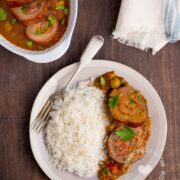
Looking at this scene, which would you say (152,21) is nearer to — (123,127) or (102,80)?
(102,80)

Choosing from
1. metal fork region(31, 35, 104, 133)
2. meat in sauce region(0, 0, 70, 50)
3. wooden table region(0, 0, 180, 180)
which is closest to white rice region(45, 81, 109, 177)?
metal fork region(31, 35, 104, 133)

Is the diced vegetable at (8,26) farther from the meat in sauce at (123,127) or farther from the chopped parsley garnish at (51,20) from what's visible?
the meat in sauce at (123,127)

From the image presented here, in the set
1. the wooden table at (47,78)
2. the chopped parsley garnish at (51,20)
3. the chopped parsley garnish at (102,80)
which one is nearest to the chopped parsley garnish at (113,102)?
the chopped parsley garnish at (102,80)

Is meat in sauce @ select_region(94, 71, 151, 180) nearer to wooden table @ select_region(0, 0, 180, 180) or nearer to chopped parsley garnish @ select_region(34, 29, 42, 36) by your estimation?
wooden table @ select_region(0, 0, 180, 180)

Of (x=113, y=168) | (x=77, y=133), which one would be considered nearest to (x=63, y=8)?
(x=77, y=133)

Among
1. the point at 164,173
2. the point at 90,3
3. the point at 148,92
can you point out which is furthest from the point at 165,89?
the point at 90,3
